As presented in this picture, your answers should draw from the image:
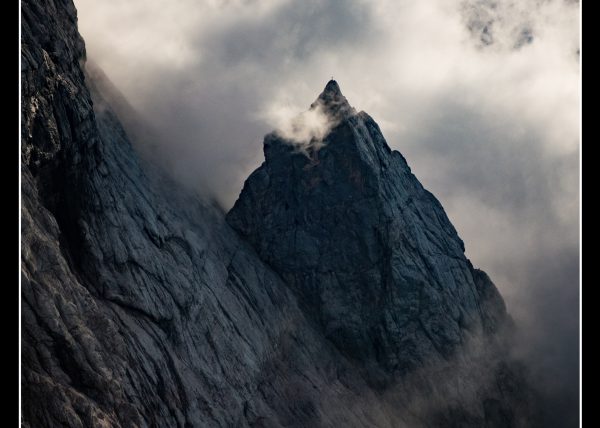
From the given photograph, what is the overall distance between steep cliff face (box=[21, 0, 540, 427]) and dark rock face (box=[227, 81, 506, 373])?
1.27 feet

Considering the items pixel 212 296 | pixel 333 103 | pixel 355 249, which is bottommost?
pixel 212 296

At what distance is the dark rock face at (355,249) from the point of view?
123 meters

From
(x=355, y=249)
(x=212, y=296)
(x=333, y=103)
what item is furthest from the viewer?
(x=333, y=103)

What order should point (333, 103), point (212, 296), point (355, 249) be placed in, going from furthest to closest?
1. point (333, 103)
2. point (355, 249)
3. point (212, 296)

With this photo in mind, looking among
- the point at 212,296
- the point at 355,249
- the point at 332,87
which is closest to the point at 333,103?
the point at 332,87

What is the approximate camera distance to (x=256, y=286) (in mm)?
115375

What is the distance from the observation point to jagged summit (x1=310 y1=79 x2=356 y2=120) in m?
134

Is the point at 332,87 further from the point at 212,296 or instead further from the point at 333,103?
the point at 212,296

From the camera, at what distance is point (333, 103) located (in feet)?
449

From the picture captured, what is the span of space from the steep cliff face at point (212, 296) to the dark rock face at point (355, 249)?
1.27 feet

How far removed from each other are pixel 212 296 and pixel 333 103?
5528 centimetres

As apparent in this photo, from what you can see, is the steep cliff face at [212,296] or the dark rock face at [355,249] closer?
the steep cliff face at [212,296]

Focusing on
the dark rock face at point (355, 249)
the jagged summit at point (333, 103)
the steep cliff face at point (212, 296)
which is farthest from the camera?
the jagged summit at point (333, 103)

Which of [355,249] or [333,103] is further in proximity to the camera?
[333,103]
